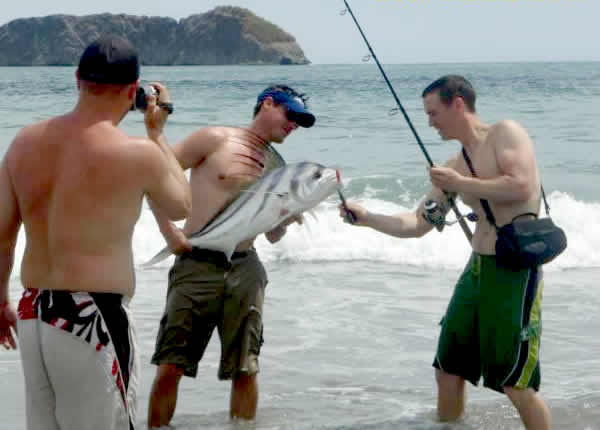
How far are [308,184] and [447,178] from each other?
0.91 meters

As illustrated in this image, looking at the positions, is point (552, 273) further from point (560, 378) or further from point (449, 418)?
point (449, 418)

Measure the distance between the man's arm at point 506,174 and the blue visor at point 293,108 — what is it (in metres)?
0.66

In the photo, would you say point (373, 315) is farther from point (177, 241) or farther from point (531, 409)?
point (177, 241)

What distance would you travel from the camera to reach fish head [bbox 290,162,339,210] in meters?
3.92

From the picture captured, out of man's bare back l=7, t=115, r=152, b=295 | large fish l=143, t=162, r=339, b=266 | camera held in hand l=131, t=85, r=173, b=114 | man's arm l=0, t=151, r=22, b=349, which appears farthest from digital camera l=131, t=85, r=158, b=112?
large fish l=143, t=162, r=339, b=266

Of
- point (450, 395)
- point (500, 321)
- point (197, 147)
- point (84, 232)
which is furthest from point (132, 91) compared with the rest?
point (450, 395)

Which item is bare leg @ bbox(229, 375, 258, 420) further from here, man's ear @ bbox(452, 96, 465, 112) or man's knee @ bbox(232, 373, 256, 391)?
man's ear @ bbox(452, 96, 465, 112)

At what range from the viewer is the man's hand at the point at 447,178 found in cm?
456

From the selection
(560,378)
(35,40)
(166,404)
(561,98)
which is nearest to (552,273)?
(560,378)

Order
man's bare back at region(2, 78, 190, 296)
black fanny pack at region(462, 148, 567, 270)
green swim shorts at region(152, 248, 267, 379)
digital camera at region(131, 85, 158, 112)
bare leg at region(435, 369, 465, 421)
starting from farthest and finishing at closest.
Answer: bare leg at region(435, 369, 465, 421), green swim shorts at region(152, 248, 267, 379), black fanny pack at region(462, 148, 567, 270), digital camera at region(131, 85, 158, 112), man's bare back at region(2, 78, 190, 296)

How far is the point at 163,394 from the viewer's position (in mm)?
4914

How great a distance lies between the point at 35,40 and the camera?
112m

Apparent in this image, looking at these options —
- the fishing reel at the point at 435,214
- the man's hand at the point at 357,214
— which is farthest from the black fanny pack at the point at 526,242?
the man's hand at the point at 357,214

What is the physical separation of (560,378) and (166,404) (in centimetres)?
284
